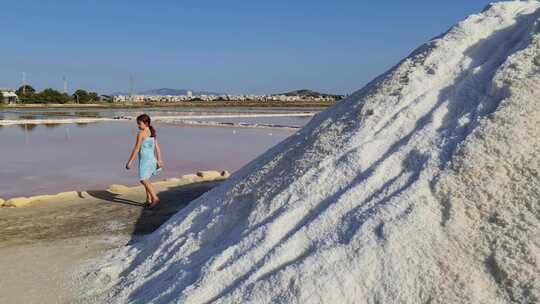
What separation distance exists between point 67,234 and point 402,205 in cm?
399

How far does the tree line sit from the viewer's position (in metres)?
67.1

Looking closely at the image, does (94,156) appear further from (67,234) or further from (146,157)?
(67,234)

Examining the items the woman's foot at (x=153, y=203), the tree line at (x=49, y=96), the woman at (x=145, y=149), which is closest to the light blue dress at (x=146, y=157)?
the woman at (x=145, y=149)

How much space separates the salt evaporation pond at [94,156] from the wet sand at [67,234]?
1406 millimetres

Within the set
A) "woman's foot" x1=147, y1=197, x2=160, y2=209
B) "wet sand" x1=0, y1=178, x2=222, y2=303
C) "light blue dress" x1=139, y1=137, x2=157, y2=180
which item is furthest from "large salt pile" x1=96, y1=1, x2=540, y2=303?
"woman's foot" x1=147, y1=197, x2=160, y2=209

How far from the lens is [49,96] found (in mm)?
67500

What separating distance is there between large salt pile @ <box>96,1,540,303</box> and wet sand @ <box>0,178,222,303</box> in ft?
1.68

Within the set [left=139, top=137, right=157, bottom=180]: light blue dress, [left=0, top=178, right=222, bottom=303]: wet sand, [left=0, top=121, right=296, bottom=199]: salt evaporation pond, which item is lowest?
[left=0, top=121, right=296, bottom=199]: salt evaporation pond

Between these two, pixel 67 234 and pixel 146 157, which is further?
pixel 146 157

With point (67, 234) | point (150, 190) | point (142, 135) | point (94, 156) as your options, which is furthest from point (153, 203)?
point (94, 156)

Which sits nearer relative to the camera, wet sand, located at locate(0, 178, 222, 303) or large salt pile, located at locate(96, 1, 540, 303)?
large salt pile, located at locate(96, 1, 540, 303)

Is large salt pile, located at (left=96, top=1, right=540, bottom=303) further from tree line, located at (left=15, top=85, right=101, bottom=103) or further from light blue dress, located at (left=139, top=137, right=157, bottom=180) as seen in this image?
tree line, located at (left=15, top=85, right=101, bottom=103)

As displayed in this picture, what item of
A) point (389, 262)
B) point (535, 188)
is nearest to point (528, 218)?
point (535, 188)

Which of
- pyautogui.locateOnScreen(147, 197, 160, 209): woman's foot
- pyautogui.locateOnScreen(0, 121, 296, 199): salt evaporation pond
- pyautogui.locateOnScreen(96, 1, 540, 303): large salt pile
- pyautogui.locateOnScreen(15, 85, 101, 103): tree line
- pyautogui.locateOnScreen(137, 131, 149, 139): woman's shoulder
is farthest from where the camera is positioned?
pyautogui.locateOnScreen(15, 85, 101, 103): tree line
